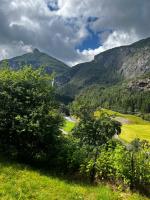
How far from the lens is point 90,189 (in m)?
16.3

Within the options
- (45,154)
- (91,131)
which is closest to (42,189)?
(45,154)

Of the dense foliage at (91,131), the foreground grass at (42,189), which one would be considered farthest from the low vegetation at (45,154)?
the dense foliage at (91,131)

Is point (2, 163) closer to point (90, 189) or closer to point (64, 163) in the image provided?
point (64, 163)

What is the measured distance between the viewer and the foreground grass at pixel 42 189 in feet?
47.9

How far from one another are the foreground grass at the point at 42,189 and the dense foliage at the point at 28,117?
1.63m

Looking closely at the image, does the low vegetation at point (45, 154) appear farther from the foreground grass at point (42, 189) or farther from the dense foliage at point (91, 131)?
the dense foliage at point (91, 131)

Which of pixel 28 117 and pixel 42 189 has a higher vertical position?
pixel 28 117

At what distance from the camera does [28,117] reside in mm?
19062

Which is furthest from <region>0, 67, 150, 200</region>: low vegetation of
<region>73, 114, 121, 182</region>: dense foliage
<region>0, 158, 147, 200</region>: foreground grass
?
<region>73, 114, 121, 182</region>: dense foliage

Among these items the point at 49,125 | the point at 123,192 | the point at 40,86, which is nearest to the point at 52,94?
the point at 40,86

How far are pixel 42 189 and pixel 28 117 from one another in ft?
16.1

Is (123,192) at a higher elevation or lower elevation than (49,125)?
lower

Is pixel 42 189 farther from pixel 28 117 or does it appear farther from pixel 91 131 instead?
pixel 91 131

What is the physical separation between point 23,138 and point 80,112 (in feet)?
37.6
